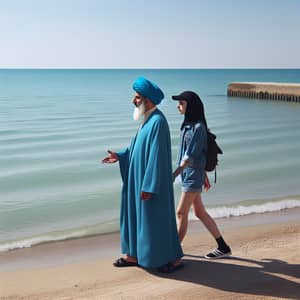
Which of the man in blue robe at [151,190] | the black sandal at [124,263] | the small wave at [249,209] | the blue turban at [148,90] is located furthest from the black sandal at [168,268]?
the small wave at [249,209]

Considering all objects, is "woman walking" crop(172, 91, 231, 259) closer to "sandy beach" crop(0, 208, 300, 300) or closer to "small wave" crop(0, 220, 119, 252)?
"sandy beach" crop(0, 208, 300, 300)

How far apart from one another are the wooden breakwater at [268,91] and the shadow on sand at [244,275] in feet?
113

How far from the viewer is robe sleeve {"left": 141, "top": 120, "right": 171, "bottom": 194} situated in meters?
4.14

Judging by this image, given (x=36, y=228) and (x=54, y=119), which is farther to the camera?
(x=54, y=119)

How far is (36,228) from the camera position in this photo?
22.5 feet

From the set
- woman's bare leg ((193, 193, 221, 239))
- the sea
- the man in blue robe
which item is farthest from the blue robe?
the sea

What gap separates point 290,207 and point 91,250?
3445 mm

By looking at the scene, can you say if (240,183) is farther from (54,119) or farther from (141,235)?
(54,119)

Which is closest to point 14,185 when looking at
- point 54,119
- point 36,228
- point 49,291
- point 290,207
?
point 36,228

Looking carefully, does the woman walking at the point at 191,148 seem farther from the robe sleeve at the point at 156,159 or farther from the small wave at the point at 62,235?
the small wave at the point at 62,235

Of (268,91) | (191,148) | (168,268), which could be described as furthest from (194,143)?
(268,91)

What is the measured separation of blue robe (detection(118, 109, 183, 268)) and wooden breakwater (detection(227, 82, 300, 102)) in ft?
114

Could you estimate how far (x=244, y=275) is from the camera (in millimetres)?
4398

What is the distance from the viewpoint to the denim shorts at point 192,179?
446 centimetres
